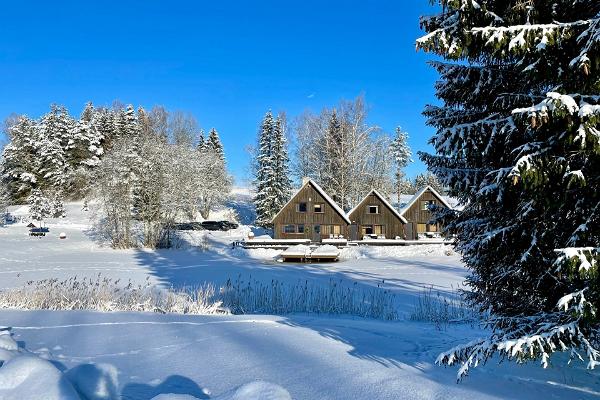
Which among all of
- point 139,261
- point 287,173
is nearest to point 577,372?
point 139,261

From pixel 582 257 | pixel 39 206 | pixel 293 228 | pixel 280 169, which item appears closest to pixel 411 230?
pixel 293 228

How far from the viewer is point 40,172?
170 feet

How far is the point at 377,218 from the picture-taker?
38.1 metres

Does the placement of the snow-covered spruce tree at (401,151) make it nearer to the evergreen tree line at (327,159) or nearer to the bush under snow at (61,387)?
the evergreen tree line at (327,159)

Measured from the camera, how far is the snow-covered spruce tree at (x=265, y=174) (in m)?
45.1

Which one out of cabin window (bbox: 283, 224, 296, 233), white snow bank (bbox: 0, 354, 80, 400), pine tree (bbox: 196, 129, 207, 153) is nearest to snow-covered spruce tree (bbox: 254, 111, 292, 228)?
cabin window (bbox: 283, 224, 296, 233)

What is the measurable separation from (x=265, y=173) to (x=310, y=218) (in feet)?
34.2

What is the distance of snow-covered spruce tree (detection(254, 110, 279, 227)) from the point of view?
4512 cm

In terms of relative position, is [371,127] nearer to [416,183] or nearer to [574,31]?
[574,31]

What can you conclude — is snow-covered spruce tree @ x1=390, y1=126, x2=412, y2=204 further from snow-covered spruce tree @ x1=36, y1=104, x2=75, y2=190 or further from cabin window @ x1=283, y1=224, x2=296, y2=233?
snow-covered spruce tree @ x1=36, y1=104, x2=75, y2=190

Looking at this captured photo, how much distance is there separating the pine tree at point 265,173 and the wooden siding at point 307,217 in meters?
6.73

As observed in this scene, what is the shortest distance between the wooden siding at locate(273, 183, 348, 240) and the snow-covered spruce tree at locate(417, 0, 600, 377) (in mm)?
30881

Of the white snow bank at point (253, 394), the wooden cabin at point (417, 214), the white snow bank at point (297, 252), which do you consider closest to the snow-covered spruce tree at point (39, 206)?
the white snow bank at point (297, 252)

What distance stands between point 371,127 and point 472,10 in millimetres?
34661
